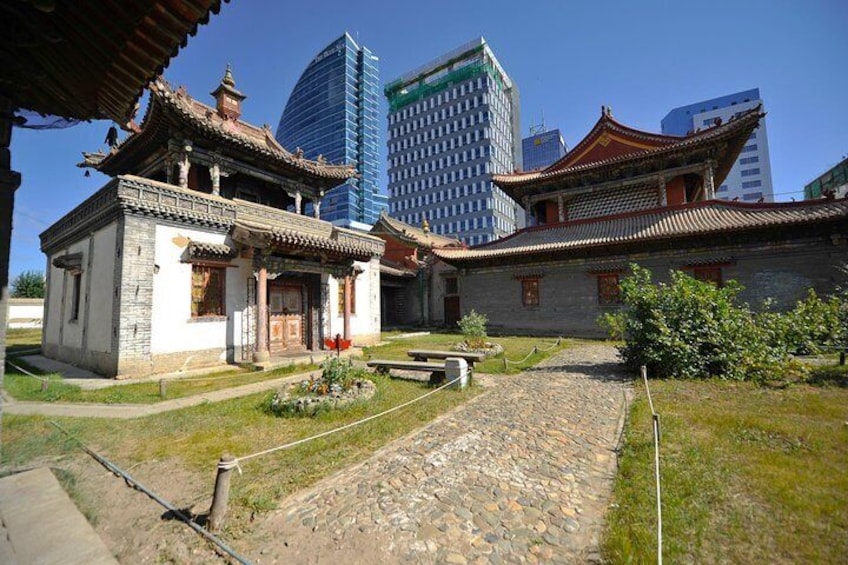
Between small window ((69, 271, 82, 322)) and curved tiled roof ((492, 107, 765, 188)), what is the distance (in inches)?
745

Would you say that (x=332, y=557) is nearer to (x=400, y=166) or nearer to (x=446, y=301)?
(x=446, y=301)

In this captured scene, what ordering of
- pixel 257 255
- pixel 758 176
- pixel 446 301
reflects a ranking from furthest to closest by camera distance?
pixel 758 176 < pixel 446 301 < pixel 257 255

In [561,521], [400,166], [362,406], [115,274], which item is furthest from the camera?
[400,166]

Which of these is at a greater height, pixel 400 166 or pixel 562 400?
pixel 400 166

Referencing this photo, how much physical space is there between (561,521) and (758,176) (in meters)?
102

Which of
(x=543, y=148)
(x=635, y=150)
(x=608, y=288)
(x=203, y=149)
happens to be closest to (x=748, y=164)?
(x=543, y=148)

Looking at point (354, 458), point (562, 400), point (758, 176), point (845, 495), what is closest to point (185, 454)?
point (354, 458)

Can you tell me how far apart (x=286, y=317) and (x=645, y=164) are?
1783 centimetres

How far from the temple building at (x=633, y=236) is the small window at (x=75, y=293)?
1526cm

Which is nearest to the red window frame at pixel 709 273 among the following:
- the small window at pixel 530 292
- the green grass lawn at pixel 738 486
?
the small window at pixel 530 292

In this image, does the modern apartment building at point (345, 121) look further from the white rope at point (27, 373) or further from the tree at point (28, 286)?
the white rope at point (27, 373)

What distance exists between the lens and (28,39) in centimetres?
222

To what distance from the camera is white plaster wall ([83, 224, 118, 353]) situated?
9.64m

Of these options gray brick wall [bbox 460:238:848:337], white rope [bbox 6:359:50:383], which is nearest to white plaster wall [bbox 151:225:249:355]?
white rope [bbox 6:359:50:383]
